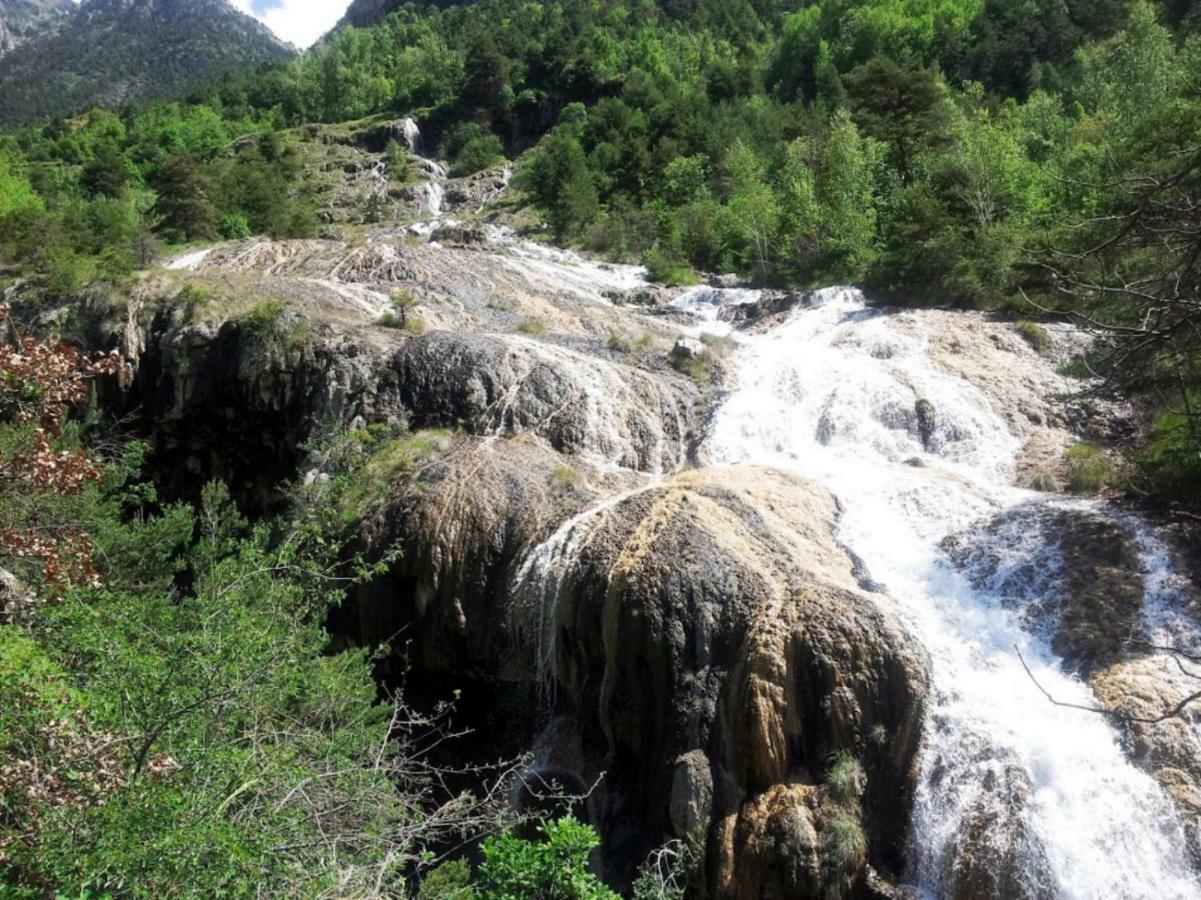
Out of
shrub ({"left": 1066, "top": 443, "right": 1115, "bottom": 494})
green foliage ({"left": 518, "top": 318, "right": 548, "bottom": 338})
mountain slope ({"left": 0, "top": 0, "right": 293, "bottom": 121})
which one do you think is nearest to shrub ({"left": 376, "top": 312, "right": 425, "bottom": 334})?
green foliage ({"left": 518, "top": 318, "right": 548, "bottom": 338})

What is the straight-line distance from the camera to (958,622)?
10570 millimetres

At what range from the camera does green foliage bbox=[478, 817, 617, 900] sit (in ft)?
21.4

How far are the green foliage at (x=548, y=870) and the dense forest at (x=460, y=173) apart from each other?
31mm

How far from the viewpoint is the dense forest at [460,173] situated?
5.36 metres

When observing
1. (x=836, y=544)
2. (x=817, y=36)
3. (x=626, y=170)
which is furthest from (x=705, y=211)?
(x=817, y=36)

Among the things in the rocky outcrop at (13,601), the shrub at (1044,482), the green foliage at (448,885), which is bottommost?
the green foliage at (448,885)

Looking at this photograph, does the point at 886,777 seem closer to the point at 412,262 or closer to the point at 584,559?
the point at 584,559

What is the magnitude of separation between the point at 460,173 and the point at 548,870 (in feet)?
188

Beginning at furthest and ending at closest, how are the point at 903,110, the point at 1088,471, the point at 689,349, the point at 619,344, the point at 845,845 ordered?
the point at 903,110
the point at 619,344
the point at 689,349
the point at 1088,471
the point at 845,845

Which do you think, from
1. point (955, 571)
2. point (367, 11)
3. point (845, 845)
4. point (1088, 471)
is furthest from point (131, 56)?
point (845, 845)

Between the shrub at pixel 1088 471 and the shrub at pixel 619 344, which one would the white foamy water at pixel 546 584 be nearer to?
the shrub at pixel 1088 471

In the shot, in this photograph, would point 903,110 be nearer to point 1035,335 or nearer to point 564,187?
point 564,187

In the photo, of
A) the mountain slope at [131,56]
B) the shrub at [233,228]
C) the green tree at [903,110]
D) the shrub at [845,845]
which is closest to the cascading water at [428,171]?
the shrub at [233,228]

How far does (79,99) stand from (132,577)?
154548 millimetres
